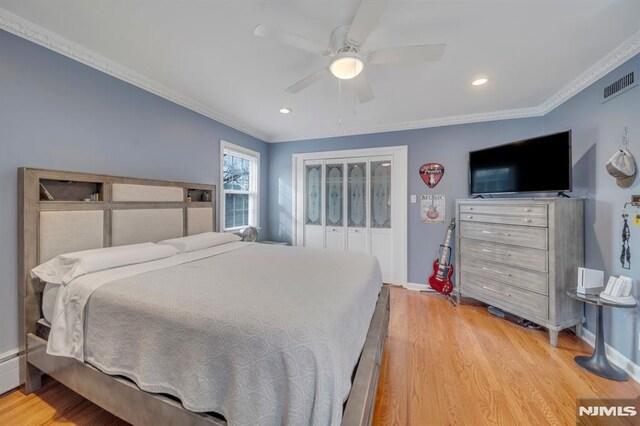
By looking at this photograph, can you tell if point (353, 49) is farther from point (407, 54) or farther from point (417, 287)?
point (417, 287)

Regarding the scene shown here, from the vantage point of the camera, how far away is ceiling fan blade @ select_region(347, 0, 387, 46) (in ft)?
4.08

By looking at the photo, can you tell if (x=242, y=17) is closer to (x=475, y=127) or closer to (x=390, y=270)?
(x=475, y=127)

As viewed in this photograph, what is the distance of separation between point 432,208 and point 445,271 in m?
0.91

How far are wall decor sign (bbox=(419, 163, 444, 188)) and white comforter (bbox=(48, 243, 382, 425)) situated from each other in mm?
2446

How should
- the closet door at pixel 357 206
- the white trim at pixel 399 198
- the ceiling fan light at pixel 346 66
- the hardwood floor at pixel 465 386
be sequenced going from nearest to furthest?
the hardwood floor at pixel 465 386
the ceiling fan light at pixel 346 66
the white trim at pixel 399 198
the closet door at pixel 357 206

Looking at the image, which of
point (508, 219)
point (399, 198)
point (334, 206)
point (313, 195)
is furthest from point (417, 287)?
point (313, 195)

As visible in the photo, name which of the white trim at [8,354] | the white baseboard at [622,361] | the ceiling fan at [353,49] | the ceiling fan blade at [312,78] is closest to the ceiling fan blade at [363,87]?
the ceiling fan at [353,49]

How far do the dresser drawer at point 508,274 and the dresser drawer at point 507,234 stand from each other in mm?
269

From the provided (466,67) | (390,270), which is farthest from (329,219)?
(466,67)

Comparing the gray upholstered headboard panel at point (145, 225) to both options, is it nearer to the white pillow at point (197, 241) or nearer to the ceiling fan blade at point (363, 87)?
the white pillow at point (197, 241)

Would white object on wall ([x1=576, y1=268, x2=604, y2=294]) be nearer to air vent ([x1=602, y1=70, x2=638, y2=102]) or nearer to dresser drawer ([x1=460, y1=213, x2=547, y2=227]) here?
→ dresser drawer ([x1=460, y1=213, x2=547, y2=227])

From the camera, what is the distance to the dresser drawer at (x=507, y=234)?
2375mm

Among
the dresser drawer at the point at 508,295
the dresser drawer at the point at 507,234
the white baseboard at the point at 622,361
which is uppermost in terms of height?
the dresser drawer at the point at 507,234

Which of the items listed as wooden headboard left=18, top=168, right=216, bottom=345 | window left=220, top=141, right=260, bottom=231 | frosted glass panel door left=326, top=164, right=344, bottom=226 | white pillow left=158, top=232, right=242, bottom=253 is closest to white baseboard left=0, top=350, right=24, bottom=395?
wooden headboard left=18, top=168, right=216, bottom=345
